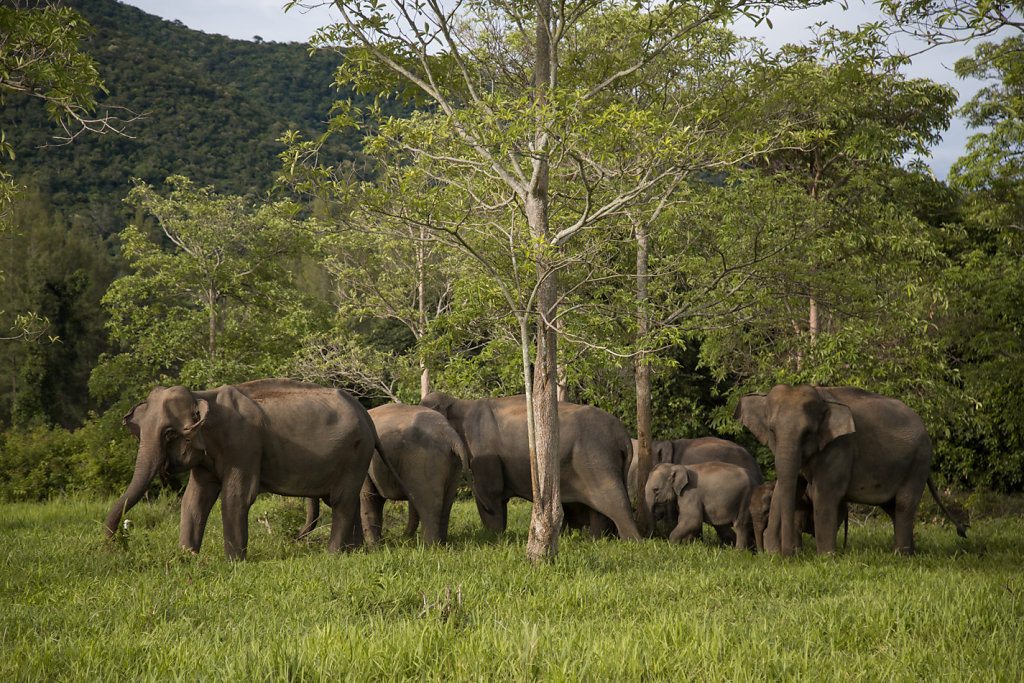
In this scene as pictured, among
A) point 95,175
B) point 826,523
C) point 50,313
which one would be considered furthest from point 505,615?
point 95,175

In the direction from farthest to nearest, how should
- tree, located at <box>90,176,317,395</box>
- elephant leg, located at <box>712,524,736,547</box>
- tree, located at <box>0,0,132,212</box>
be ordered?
1. tree, located at <box>90,176,317,395</box>
2. elephant leg, located at <box>712,524,736,547</box>
3. tree, located at <box>0,0,132,212</box>

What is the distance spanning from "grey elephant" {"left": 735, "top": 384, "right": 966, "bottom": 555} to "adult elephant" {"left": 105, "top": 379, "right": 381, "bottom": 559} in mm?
5010

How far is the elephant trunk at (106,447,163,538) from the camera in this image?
9133 mm

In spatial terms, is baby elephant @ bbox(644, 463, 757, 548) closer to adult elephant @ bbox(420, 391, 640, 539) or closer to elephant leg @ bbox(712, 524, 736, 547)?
elephant leg @ bbox(712, 524, 736, 547)

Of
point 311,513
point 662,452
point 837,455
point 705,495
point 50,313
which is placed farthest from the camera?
point 50,313

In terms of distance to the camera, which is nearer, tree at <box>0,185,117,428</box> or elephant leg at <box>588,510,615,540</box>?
elephant leg at <box>588,510,615,540</box>

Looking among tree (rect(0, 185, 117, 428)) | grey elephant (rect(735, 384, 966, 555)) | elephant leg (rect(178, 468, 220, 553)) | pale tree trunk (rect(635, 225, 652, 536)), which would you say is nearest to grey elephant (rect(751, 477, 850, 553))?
grey elephant (rect(735, 384, 966, 555))

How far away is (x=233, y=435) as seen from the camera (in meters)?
9.47

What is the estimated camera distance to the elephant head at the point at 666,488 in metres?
12.2

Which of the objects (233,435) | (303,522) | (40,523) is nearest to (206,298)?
(40,523)

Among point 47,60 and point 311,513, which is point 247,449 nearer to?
point 311,513

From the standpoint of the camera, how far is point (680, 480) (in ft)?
39.9

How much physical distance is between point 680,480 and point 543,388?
3.92 metres

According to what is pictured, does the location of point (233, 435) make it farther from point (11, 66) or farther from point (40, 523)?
point (40, 523)
